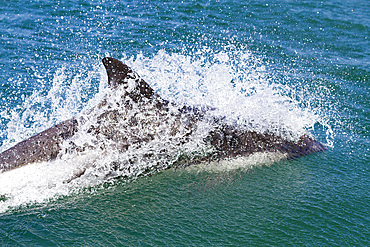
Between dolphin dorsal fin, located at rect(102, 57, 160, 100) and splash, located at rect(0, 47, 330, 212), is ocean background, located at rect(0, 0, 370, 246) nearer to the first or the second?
splash, located at rect(0, 47, 330, 212)

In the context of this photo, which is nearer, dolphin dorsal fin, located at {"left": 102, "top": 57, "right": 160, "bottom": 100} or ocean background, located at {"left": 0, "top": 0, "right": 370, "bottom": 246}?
ocean background, located at {"left": 0, "top": 0, "right": 370, "bottom": 246}

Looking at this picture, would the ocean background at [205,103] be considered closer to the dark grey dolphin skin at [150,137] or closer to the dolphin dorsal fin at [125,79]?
the dark grey dolphin skin at [150,137]

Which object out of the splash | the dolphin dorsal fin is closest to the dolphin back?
the splash

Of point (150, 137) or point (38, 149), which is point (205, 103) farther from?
point (38, 149)

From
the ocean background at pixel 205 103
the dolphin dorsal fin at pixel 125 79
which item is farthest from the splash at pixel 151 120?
the dolphin dorsal fin at pixel 125 79

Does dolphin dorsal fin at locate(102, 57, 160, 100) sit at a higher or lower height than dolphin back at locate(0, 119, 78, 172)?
higher

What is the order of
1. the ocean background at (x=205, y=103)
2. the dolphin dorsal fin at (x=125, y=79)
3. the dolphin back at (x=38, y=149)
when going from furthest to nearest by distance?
1. the dolphin dorsal fin at (x=125, y=79)
2. the dolphin back at (x=38, y=149)
3. the ocean background at (x=205, y=103)

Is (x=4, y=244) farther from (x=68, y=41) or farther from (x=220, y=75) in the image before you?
(x=68, y=41)
